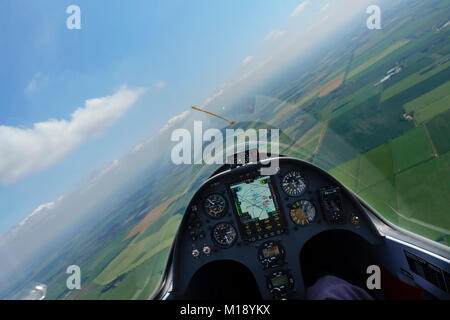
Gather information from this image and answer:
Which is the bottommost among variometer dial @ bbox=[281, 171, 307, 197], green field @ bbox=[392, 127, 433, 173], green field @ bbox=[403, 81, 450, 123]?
variometer dial @ bbox=[281, 171, 307, 197]

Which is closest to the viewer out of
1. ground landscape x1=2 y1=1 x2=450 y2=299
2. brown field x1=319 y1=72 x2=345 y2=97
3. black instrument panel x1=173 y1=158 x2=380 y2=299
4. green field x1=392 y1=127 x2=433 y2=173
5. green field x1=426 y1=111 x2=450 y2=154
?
black instrument panel x1=173 y1=158 x2=380 y2=299

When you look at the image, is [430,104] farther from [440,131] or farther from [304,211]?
[304,211]

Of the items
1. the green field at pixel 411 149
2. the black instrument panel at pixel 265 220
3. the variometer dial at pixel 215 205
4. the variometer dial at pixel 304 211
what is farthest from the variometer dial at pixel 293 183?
the green field at pixel 411 149

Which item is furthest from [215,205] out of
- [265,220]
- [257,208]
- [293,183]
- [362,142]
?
[362,142]

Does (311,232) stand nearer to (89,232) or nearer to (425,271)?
(425,271)

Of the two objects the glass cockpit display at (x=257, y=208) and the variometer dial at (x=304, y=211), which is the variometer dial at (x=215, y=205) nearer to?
the glass cockpit display at (x=257, y=208)

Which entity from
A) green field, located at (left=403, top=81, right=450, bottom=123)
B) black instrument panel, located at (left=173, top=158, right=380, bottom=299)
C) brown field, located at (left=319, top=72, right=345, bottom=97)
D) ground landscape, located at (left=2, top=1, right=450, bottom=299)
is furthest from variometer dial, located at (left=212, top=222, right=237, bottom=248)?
brown field, located at (left=319, top=72, right=345, bottom=97)

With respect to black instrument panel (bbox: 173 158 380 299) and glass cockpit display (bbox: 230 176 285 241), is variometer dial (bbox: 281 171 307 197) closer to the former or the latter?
black instrument panel (bbox: 173 158 380 299)
